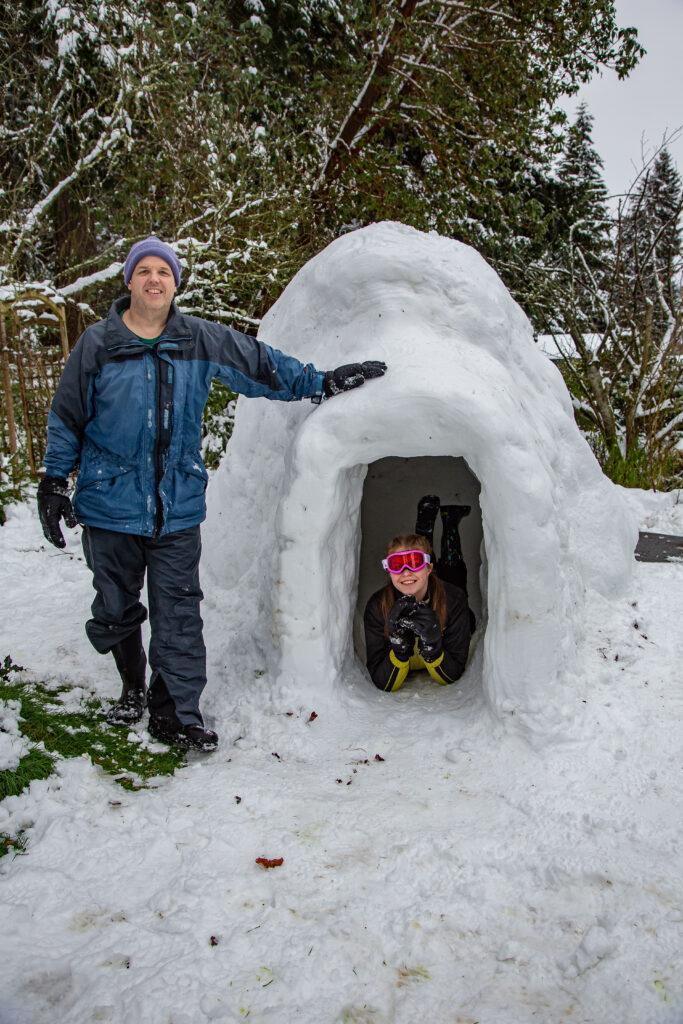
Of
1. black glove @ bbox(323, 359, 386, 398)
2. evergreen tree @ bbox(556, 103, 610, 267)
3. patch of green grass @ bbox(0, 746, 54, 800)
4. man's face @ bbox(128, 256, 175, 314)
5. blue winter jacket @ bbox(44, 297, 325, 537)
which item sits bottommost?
patch of green grass @ bbox(0, 746, 54, 800)

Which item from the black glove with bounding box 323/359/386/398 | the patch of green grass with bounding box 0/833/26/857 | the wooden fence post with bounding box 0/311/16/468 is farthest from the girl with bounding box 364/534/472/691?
the wooden fence post with bounding box 0/311/16/468

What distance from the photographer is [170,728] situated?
2.60 meters

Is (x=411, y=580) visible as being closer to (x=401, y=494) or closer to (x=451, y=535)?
(x=451, y=535)

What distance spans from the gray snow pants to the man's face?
0.82 metres

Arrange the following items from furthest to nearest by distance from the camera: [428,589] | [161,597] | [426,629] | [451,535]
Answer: [451,535] → [428,589] → [426,629] → [161,597]

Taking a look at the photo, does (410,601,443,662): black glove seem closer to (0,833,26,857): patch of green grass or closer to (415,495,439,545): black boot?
(415,495,439,545): black boot

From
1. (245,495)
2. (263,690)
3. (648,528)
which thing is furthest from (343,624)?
(648,528)

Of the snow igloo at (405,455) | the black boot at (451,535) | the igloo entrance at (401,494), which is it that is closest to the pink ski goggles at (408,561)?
the snow igloo at (405,455)

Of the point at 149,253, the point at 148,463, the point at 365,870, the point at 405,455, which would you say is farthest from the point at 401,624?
the point at 149,253

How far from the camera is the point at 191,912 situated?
5.78 ft

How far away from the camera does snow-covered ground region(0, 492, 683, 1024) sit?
155cm

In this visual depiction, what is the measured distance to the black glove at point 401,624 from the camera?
117 inches

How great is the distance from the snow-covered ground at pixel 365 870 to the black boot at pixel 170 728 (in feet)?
0.25

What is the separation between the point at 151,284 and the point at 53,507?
2.84ft
